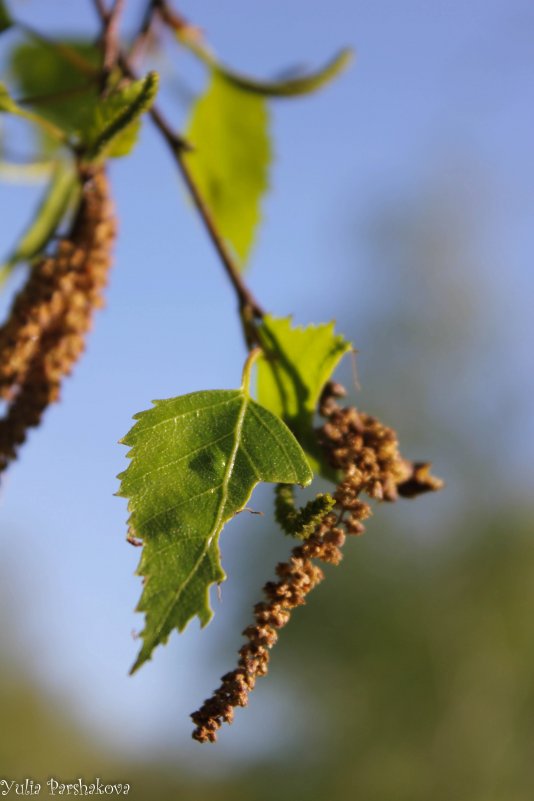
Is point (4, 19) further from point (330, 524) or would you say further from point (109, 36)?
point (330, 524)

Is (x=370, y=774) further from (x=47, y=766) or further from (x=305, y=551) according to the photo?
(x=305, y=551)

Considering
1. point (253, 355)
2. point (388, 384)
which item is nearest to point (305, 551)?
point (253, 355)

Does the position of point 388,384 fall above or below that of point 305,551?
above

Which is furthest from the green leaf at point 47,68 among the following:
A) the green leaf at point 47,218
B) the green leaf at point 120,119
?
the green leaf at point 120,119

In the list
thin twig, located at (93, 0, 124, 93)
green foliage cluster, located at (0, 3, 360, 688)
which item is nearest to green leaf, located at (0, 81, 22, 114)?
green foliage cluster, located at (0, 3, 360, 688)

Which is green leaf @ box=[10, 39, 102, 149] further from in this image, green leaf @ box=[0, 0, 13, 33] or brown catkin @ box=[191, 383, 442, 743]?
brown catkin @ box=[191, 383, 442, 743]

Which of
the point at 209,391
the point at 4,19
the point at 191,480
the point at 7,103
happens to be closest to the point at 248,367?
the point at 209,391
